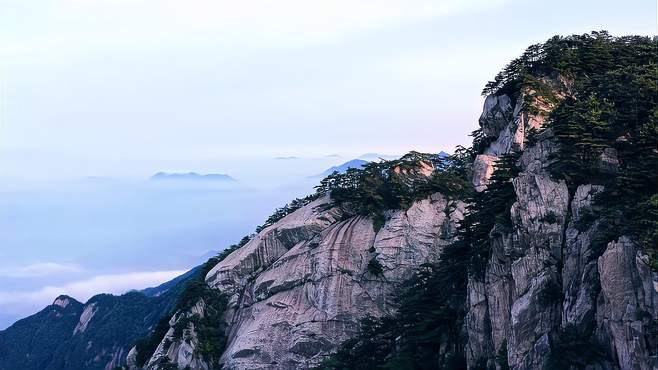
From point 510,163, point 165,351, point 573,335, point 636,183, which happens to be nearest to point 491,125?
point 510,163

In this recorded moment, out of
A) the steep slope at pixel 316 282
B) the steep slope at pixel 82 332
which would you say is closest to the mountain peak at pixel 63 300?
the steep slope at pixel 82 332

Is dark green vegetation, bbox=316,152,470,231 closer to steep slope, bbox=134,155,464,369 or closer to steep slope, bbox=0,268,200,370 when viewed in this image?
steep slope, bbox=134,155,464,369

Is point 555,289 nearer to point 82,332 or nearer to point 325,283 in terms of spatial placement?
point 325,283

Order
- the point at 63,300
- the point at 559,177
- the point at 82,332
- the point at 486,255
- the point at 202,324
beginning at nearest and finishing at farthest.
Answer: the point at 559,177 < the point at 486,255 < the point at 202,324 < the point at 82,332 < the point at 63,300

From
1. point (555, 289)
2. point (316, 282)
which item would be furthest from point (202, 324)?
point (555, 289)

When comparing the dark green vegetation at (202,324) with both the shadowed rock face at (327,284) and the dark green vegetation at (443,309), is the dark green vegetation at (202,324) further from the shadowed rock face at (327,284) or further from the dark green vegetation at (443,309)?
the dark green vegetation at (443,309)

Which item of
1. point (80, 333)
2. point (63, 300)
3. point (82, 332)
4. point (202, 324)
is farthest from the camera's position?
point (63, 300)
